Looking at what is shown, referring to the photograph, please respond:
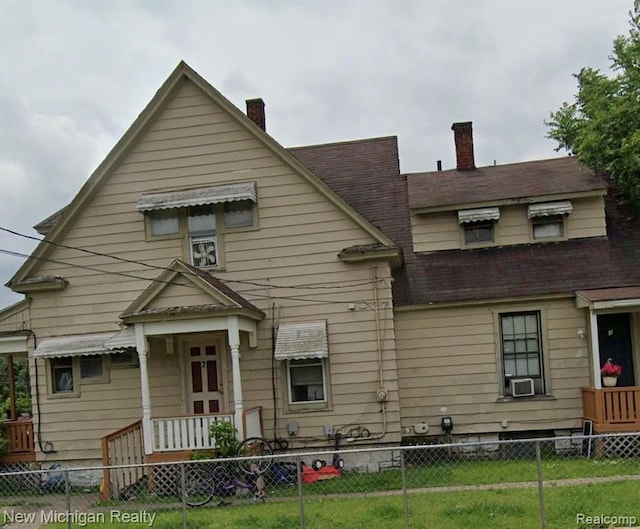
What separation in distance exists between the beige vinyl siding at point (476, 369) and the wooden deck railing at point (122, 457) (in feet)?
19.0

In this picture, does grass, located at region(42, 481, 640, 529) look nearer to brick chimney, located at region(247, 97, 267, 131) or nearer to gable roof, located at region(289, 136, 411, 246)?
gable roof, located at region(289, 136, 411, 246)

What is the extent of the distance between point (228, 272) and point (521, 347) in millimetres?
6760

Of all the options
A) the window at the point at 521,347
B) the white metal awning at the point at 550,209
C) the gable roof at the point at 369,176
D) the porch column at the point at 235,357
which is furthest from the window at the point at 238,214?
the white metal awning at the point at 550,209

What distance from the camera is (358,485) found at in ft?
40.8

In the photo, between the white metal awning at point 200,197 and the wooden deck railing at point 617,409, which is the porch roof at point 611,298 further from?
the white metal awning at point 200,197

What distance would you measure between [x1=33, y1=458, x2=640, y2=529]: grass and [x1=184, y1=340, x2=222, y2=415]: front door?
2743mm

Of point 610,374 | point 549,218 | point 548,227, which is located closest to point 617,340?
point 610,374

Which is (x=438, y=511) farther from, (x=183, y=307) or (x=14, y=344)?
(x=14, y=344)

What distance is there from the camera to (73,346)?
14.8 metres

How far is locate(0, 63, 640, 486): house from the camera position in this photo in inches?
571

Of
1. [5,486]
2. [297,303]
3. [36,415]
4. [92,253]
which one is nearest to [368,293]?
[297,303]

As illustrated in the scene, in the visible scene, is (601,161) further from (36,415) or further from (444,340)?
(36,415)

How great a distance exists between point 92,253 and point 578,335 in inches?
431

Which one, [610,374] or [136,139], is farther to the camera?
[136,139]
